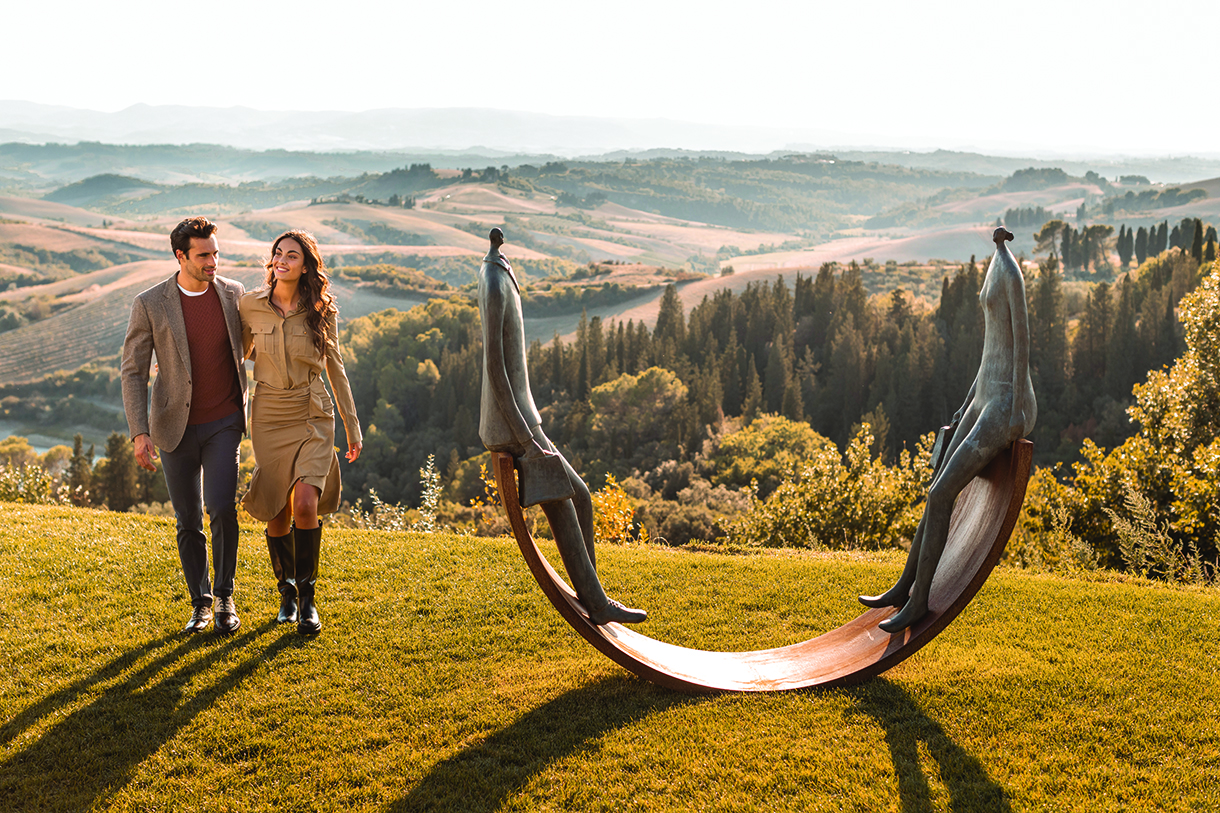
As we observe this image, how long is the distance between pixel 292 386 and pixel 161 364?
3.56ft

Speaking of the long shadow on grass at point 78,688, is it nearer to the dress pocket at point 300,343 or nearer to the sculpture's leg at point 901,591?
the dress pocket at point 300,343

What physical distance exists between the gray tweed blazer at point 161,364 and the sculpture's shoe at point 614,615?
3.82m

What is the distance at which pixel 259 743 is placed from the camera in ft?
19.9

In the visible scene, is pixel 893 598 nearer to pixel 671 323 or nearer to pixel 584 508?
pixel 584 508

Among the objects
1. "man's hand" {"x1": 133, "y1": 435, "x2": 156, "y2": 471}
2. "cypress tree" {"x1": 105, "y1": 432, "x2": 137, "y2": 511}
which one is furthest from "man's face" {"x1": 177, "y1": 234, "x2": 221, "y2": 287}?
"cypress tree" {"x1": 105, "y1": 432, "x2": 137, "y2": 511}

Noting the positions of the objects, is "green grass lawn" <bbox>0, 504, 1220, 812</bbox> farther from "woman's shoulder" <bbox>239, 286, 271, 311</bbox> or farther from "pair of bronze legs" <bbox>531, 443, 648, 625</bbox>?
"woman's shoulder" <bbox>239, 286, 271, 311</bbox>

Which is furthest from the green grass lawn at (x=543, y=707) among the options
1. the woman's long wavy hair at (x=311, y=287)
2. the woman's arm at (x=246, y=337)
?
the woman's long wavy hair at (x=311, y=287)

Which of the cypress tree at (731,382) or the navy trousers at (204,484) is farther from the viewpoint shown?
A: the cypress tree at (731,382)

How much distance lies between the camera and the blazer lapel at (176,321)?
712cm

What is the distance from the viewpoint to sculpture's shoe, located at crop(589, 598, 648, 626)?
7000 mm

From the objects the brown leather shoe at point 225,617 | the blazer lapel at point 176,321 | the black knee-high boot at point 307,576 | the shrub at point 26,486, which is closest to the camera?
the blazer lapel at point 176,321

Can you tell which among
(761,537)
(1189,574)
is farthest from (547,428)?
(1189,574)

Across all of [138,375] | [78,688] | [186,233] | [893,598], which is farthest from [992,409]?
[78,688]

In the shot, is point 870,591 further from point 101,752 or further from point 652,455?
A: point 652,455
